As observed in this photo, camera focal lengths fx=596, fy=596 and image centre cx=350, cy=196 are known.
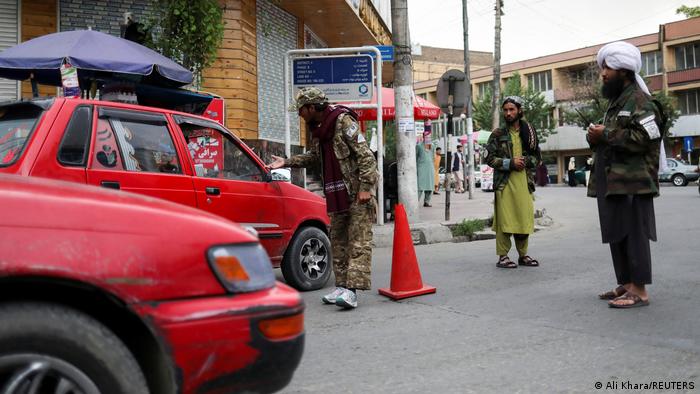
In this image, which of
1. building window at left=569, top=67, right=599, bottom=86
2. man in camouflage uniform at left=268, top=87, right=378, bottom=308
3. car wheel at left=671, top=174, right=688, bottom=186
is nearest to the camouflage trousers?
man in camouflage uniform at left=268, top=87, right=378, bottom=308

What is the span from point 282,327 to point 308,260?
373cm

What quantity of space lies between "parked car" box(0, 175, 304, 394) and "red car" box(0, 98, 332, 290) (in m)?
2.13

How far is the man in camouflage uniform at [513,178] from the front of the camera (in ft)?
20.8

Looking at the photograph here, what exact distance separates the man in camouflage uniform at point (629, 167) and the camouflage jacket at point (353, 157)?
1717 millimetres

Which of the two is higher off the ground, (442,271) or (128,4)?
(128,4)

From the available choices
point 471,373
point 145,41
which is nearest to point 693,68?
point 145,41

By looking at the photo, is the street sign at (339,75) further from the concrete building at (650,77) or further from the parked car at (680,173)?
the concrete building at (650,77)

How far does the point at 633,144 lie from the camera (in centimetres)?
440

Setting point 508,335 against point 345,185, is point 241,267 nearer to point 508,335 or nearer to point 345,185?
point 508,335

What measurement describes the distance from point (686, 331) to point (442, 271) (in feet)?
9.58

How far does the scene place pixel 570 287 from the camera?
529cm

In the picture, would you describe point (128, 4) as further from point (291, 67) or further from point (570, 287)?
point (570, 287)

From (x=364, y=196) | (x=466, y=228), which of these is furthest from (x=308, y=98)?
(x=466, y=228)

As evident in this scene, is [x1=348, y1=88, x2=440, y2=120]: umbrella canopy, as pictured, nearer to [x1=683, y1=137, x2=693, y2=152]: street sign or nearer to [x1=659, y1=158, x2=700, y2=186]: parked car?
[x1=659, y1=158, x2=700, y2=186]: parked car
